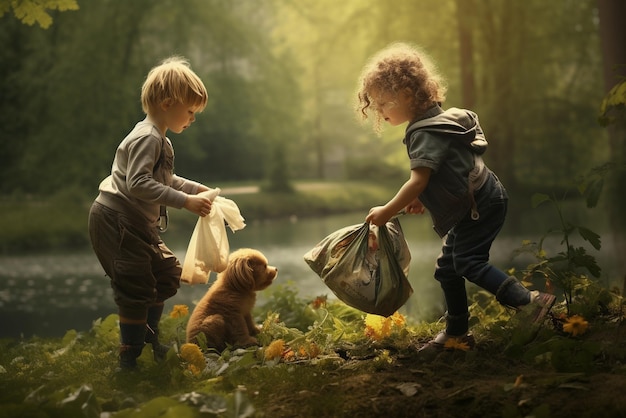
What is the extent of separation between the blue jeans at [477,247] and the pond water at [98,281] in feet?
6.29

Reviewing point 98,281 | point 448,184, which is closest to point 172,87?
point 448,184

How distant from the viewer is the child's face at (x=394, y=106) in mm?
3693

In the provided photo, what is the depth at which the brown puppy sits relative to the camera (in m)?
4.02

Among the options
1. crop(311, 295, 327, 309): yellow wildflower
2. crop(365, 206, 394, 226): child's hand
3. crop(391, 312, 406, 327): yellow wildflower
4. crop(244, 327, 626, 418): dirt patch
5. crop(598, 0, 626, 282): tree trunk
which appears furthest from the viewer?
crop(598, 0, 626, 282): tree trunk

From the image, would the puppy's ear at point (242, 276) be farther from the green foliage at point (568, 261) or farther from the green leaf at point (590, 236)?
the green leaf at point (590, 236)

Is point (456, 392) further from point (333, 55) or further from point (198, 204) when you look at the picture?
point (333, 55)

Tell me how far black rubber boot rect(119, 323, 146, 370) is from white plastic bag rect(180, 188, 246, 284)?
42 cm

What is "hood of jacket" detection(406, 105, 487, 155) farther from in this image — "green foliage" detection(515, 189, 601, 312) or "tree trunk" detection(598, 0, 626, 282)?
"tree trunk" detection(598, 0, 626, 282)

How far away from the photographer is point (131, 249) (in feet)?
12.0

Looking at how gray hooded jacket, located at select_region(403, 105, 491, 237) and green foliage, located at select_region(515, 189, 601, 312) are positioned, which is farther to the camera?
green foliage, located at select_region(515, 189, 601, 312)

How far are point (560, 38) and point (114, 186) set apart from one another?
1190cm

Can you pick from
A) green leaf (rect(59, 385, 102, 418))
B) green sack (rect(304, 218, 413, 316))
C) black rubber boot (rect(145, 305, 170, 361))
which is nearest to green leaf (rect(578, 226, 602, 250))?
green sack (rect(304, 218, 413, 316))

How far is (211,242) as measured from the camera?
12.9 ft

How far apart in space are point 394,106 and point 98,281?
25.0ft
